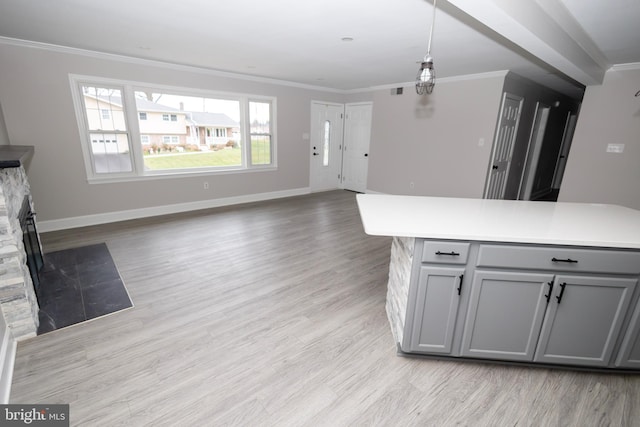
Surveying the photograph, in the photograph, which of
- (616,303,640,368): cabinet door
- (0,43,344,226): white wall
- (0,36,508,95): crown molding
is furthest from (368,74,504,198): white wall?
(616,303,640,368): cabinet door

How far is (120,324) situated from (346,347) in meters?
1.75

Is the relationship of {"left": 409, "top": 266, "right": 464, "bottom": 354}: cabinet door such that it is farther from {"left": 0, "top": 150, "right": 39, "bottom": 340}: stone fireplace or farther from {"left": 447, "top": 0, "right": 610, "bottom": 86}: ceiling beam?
{"left": 0, "top": 150, "right": 39, "bottom": 340}: stone fireplace

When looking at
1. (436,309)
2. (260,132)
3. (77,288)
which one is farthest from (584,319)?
(260,132)

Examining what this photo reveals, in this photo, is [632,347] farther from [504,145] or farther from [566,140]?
[566,140]

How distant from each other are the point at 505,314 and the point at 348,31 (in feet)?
9.03

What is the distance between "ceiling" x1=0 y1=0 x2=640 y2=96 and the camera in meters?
2.24

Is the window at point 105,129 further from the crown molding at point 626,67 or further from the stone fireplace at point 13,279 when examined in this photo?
the crown molding at point 626,67

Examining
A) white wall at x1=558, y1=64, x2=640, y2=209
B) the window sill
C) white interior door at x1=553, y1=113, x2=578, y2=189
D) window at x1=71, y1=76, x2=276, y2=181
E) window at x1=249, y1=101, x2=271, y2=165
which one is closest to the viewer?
white wall at x1=558, y1=64, x2=640, y2=209

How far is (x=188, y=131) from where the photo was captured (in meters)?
Result: 5.09

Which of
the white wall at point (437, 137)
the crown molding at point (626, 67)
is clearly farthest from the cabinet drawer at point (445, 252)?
the crown molding at point (626, 67)

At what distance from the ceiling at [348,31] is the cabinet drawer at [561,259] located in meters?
1.50

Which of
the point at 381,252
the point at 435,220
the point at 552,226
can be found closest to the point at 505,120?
the point at 381,252

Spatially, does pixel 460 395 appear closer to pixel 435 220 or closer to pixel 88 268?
pixel 435 220

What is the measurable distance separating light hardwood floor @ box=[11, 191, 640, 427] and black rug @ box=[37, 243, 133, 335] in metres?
0.12
